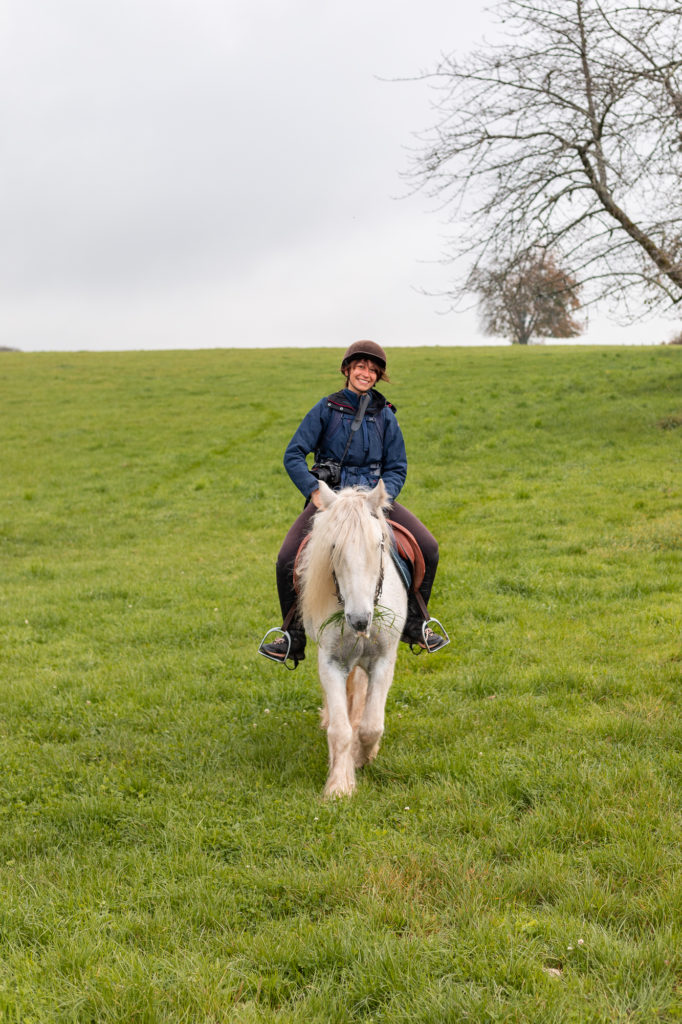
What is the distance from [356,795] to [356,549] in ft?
5.37

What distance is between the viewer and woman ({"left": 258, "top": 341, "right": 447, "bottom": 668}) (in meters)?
5.95

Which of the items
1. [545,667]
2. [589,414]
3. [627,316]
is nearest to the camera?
[545,667]

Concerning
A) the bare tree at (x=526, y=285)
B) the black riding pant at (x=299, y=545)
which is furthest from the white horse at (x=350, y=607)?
the bare tree at (x=526, y=285)

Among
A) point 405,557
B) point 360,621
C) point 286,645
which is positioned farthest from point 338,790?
point 405,557

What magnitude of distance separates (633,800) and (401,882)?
1.61 metres

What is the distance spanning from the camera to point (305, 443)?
5.95 metres

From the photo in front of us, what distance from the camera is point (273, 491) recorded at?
61.4 feet

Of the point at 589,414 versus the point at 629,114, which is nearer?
the point at 629,114

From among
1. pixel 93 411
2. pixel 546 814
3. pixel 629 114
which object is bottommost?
pixel 546 814

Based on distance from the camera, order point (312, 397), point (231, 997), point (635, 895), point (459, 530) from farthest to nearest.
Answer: point (312, 397) < point (459, 530) < point (635, 895) < point (231, 997)

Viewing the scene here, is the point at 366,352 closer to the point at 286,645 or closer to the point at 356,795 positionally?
the point at 286,645

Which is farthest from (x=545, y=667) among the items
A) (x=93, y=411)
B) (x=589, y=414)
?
(x=93, y=411)

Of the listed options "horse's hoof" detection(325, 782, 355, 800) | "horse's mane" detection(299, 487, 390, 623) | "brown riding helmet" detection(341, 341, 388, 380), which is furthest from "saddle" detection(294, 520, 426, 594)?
"horse's hoof" detection(325, 782, 355, 800)

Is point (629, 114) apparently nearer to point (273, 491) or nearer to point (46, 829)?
point (273, 491)
